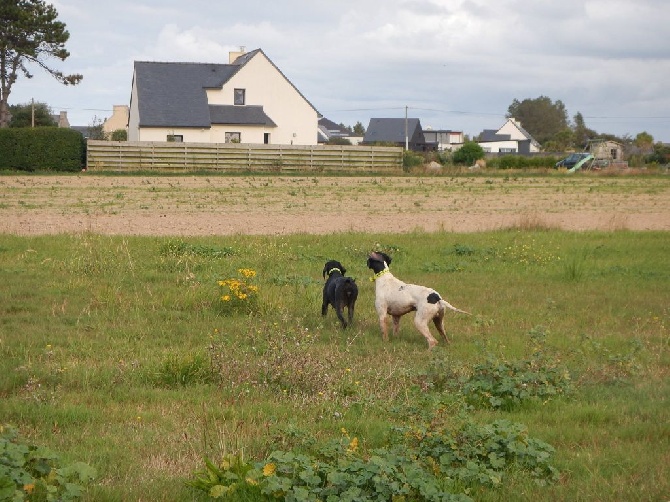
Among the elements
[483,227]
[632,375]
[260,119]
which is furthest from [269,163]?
[632,375]

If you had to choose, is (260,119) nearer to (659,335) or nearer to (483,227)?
(483,227)

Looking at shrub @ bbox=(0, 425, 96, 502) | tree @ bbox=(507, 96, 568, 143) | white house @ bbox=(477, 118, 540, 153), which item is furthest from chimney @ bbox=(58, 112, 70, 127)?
shrub @ bbox=(0, 425, 96, 502)

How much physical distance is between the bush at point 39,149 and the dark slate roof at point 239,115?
1521 cm

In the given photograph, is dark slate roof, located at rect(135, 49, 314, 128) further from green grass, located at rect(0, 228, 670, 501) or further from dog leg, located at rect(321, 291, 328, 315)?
dog leg, located at rect(321, 291, 328, 315)

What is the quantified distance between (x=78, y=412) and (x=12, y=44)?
5823 centimetres

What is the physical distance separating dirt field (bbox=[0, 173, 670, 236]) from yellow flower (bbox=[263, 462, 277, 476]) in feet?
52.8

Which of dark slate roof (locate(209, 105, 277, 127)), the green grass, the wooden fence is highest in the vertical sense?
dark slate roof (locate(209, 105, 277, 127))

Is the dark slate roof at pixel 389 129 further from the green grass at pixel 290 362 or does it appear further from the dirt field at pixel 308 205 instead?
the green grass at pixel 290 362

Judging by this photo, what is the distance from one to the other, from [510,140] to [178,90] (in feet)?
259

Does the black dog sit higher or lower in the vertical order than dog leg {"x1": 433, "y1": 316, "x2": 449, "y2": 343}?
higher

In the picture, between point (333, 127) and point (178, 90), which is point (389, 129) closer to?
point (333, 127)

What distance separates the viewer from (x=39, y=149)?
50.9 m

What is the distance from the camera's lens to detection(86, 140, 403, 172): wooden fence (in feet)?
181

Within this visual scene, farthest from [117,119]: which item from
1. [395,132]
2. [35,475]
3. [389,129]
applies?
[35,475]
